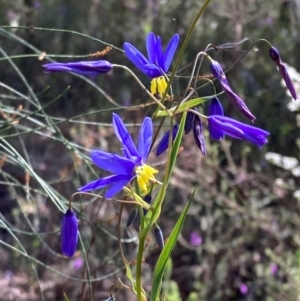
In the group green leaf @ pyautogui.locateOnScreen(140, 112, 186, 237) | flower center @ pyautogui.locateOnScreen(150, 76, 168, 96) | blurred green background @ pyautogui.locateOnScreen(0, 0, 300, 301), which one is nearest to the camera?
green leaf @ pyautogui.locateOnScreen(140, 112, 186, 237)

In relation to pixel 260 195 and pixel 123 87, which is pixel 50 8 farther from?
pixel 260 195

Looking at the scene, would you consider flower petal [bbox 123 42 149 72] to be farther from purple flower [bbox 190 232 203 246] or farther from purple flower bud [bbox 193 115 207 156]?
purple flower [bbox 190 232 203 246]

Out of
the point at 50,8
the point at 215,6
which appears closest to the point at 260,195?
the point at 215,6

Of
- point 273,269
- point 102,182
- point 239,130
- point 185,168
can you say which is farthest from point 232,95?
point 185,168

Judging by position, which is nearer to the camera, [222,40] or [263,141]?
[263,141]

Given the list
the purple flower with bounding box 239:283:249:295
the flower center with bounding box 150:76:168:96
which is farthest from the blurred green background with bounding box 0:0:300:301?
the flower center with bounding box 150:76:168:96
